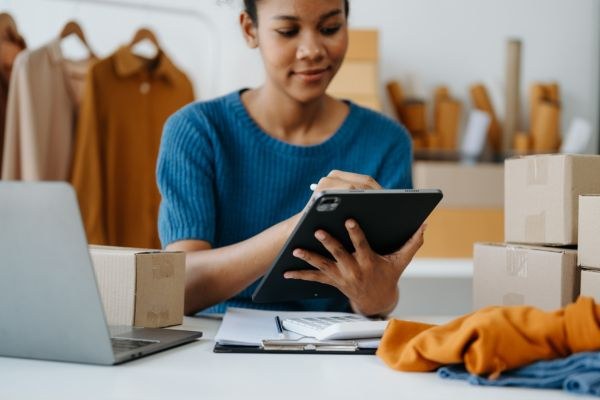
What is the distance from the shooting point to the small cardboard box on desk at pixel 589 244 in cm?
98

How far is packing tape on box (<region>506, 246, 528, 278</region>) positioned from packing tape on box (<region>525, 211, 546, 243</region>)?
0.10 ft

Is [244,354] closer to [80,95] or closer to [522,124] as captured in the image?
[80,95]

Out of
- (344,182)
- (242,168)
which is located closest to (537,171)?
(344,182)

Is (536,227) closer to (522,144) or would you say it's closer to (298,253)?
(298,253)

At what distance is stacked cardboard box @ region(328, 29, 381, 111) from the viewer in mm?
2576

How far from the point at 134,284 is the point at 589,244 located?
0.58m

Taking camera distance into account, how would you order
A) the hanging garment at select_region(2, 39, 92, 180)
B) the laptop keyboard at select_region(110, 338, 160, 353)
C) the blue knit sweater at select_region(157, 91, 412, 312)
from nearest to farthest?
1. the laptop keyboard at select_region(110, 338, 160, 353)
2. the blue knit sweater at select_region(157, 91, 412, 312)
3. the hanging garment at select_region(2, 39, 92, 180)

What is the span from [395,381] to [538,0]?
2507mm

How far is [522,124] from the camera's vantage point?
9.58 ft

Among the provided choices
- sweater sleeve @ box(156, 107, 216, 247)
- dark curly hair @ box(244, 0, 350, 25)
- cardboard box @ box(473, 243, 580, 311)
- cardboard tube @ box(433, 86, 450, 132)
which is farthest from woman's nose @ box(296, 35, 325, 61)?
cardboard tube @ box(433, 86, 450, 132)

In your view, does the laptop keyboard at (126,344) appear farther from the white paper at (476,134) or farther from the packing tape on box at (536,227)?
the white paper at (476,134)

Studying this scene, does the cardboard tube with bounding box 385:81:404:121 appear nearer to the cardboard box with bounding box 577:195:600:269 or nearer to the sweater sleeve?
the sweater sleeve

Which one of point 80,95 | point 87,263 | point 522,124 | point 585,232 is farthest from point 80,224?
point 522,124

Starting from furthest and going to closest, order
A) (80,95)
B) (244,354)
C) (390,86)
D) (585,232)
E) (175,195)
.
→ (390,86) < (80,95) < (175,195) < (585,232) < (244,354)
